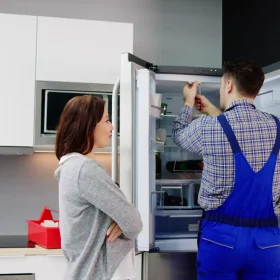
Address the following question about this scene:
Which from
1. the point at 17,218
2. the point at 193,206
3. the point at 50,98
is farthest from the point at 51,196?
the point at 193,206

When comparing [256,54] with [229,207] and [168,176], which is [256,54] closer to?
[168,176]

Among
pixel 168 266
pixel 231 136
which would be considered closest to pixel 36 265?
pixel 168 266

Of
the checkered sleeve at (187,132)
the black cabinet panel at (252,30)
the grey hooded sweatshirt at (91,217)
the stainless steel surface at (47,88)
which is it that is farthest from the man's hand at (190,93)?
the grey hooded sweatshirt at (91,217)

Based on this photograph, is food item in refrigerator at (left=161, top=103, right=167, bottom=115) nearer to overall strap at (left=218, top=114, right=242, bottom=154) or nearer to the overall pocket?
overall strap at (left=218, top=114, right=242, bottom=154)

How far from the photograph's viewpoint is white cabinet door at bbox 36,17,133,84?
2.89 metres

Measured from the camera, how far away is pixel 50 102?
9.45ft

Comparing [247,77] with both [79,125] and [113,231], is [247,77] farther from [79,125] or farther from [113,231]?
[113,231]

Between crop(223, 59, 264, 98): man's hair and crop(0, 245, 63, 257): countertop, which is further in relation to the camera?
crop(0, 245, 63, 257): countertop

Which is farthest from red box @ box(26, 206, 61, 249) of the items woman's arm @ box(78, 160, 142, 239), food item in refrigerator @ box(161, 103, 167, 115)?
woman's arm @ box(78, 160, 142, 239)

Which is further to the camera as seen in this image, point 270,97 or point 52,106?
point 52,106

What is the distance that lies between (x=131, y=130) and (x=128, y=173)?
21 centimetres

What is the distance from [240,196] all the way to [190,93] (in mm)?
674

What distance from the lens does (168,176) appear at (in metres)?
2.78

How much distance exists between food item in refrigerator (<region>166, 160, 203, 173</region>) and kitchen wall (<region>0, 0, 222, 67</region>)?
1.01 metres
